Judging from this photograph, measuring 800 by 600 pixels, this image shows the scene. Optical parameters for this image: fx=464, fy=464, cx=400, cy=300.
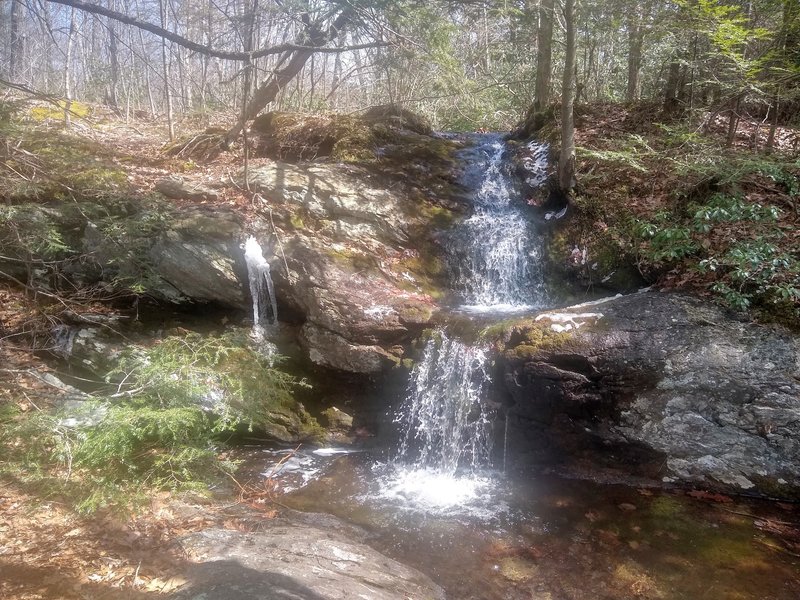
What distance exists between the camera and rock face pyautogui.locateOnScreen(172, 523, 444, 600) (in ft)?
10.7

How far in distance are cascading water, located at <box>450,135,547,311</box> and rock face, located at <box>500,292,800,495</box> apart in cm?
186

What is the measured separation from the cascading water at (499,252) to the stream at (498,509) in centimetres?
4

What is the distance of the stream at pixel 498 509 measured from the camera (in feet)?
14.3

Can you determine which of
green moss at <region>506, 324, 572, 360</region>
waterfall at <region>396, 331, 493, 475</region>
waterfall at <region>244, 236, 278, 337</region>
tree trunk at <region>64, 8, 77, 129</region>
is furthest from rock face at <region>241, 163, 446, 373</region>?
tree trunk at <region>64, 8, 77, 129</region>

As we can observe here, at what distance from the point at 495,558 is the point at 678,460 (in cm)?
275

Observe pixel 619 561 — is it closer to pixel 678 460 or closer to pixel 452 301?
pixel 678 460

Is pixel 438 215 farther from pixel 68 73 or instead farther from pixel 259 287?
pixel 68 73

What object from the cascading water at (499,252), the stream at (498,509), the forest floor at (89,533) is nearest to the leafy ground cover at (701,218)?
the cascading water at (499,252)

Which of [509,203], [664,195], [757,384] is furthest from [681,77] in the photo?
[757,384]

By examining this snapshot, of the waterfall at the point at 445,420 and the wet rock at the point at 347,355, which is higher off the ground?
the wet rock at the point at 347,355

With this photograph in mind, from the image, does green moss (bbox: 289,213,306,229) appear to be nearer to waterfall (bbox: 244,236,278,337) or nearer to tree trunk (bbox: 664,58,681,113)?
waterfall (bbox: 244,236,278,337)

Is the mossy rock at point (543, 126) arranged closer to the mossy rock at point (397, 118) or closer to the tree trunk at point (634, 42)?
the tree trunk at point (634, 42)

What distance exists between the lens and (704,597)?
412 centimetres

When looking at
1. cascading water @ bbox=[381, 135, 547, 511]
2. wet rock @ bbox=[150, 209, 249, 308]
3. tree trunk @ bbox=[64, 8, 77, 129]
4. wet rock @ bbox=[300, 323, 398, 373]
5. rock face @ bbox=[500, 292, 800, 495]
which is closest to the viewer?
tree trunk @ bbox=[64, 8, 77, 129]
